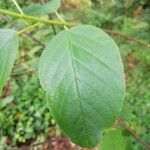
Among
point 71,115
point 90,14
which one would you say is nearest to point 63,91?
point 71,115

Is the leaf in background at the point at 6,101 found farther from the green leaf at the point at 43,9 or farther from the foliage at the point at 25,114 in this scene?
the green leaf at the point at 43,9

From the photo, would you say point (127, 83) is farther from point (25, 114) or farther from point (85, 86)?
point (85, 86)

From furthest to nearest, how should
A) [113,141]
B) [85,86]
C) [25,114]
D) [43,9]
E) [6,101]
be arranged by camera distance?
1. [6,101]
2. [25,114]
3. [113,141]
4. [43,9]
5. [85,86]

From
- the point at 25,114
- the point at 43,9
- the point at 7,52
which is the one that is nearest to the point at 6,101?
the point at 25,114

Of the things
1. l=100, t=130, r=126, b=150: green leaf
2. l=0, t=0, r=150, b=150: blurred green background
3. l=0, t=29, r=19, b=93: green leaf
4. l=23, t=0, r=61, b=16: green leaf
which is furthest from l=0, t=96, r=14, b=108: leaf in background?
l=0, t=29, r=19, b=93: green leaf

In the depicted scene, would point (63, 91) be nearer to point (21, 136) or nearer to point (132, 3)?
point (21, 136)

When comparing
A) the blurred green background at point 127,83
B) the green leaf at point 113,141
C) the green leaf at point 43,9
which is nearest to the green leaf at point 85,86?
the green leaf at point 43,9
